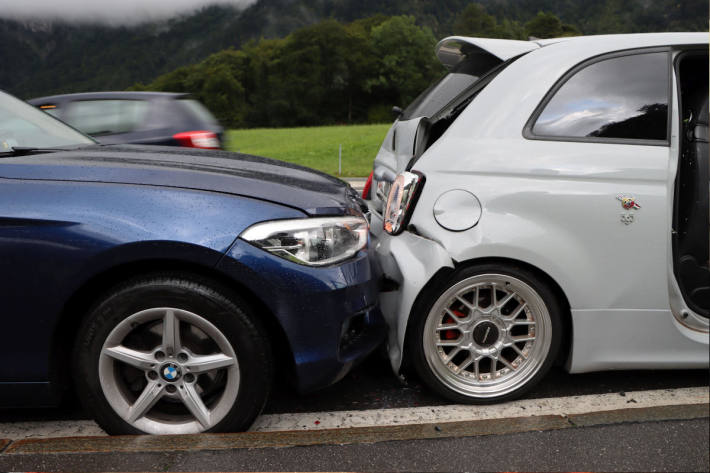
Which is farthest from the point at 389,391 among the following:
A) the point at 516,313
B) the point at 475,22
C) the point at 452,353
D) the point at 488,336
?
the point at 475,22

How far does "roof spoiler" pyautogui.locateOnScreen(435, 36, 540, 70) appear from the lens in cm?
294

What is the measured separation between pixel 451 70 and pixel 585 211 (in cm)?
139

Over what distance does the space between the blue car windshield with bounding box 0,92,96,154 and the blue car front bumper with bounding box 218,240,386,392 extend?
1303 mm

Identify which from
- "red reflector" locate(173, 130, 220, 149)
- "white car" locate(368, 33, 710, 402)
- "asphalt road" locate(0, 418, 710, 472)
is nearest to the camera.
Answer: "asphalt road" locate(0, 418, 710, 472)

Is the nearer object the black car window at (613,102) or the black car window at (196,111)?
the black car window at (613,102)

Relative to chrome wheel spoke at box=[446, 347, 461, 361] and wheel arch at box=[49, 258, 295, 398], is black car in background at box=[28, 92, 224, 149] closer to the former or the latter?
wheel arch at box=[49, 258, 295, 398]

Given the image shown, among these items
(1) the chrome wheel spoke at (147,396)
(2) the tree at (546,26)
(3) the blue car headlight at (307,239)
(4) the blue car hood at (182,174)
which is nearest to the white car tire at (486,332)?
(3) the blue car headlight at (307,239)

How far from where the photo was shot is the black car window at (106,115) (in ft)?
21.4

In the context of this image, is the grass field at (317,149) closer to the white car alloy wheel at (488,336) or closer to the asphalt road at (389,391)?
the asphalt road at (389,391)

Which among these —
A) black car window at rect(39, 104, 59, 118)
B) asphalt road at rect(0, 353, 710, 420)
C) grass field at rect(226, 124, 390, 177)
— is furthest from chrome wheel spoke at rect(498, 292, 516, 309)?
grass field at rect(226, 124, 390, 177)

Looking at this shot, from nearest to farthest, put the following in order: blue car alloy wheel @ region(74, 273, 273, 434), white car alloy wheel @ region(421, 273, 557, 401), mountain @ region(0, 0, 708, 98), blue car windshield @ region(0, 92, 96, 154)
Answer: blue car alloy wheel @ region(74, 273, 273, 434), white car alloy wheel @ region(421, 273, 557, 401), blue car windshield @ region(0, 92, 96, 154), mountain @ region(0, 0, 708, 98)

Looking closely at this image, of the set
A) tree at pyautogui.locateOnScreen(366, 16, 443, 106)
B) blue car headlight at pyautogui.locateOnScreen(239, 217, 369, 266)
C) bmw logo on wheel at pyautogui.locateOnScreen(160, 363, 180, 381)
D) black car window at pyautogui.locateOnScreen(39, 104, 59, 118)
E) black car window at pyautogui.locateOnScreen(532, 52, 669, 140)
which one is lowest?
bmw logo on wheel at pyautogui.locateOnScreen(160, 363, 180, 381)

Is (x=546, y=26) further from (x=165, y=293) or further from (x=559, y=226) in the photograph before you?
Answer: (x=165, y=293)

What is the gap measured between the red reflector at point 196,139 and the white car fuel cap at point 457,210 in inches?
173
